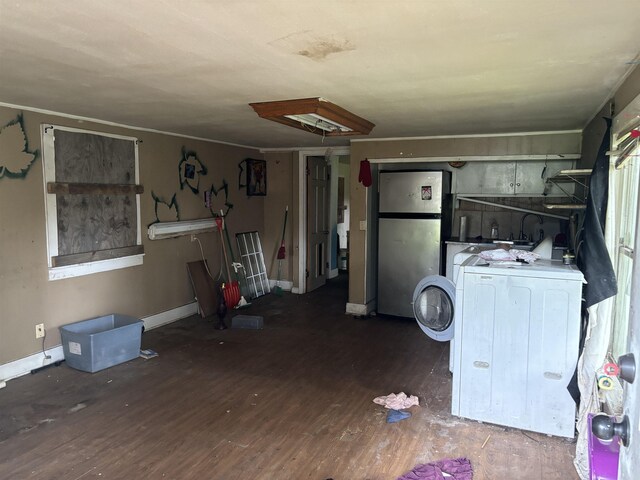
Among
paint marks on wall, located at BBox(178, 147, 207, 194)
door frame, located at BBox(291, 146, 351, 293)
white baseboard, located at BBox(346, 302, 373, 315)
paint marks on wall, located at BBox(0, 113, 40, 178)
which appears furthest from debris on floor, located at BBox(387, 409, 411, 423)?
door frame, located at BBox(291, 146, 351, 293)

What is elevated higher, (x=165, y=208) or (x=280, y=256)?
(x=165, y=208)

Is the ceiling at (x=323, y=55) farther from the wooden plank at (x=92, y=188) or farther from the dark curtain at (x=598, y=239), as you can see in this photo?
the wooden plank at (x=92, y=188)

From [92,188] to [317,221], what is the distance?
3595 mm

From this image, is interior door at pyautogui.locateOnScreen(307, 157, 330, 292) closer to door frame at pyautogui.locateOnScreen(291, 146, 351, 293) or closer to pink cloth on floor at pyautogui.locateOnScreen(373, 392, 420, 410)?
door frame at pyautogui.locateOnScreen(291, 146, 351, 293)

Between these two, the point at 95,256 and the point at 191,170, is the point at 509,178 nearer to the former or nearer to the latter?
the point at 191,170

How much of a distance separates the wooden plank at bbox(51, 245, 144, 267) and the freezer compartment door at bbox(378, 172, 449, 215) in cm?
286

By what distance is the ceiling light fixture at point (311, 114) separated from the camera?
3.18 m

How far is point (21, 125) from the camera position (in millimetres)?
3645

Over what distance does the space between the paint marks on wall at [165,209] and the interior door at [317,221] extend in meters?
2.22

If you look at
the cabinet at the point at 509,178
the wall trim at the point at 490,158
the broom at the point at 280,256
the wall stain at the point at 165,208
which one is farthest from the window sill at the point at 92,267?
the cabinet at the point at 509,178

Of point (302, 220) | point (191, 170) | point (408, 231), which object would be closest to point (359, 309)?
point (408, 231)

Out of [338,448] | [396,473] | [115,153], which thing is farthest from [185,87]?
[396,473]

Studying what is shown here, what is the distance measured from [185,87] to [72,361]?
2634 millimetres

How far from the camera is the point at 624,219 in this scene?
253cm
